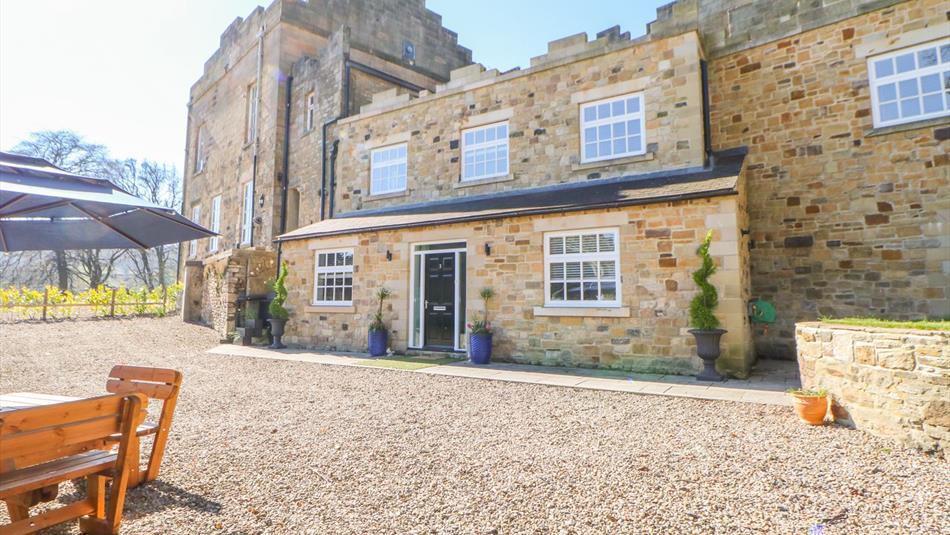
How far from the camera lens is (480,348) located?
29.3 feet

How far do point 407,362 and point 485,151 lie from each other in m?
5.65

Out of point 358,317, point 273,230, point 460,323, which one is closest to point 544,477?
point 460,323

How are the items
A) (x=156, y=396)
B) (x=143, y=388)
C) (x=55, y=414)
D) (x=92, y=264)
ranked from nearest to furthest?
(x=55, y=414), (x=156, y=396), (x=143, y=388), (x=92, y=264)

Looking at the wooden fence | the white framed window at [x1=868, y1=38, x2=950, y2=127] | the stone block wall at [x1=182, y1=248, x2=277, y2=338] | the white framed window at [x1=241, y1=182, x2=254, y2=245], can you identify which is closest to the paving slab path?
the stone block wall at [x1=182, y1=248, x2=277, y2=338]

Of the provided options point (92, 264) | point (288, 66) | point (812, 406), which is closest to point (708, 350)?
point (812, 406)

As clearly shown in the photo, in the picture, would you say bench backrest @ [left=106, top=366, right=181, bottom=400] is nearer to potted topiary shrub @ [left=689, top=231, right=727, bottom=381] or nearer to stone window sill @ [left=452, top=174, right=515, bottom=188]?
potted topiary shrub @ [left=689, top=231, right=727, bottom=381]

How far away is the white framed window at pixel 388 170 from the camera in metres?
13.1

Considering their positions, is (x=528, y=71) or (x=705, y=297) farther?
(x=528, y=71)

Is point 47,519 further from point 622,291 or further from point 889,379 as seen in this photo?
point 622,291

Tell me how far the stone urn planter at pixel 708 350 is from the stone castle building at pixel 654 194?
1.04ft

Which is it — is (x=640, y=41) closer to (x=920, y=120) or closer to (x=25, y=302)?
(x=920, y=120)

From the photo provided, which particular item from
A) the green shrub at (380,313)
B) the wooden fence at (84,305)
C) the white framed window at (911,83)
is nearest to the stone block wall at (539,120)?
the green shrub at (380,313)

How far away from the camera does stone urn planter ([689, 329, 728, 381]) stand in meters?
6.97

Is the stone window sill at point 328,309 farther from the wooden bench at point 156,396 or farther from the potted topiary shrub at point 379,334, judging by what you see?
the wooden bench at point 156,396
